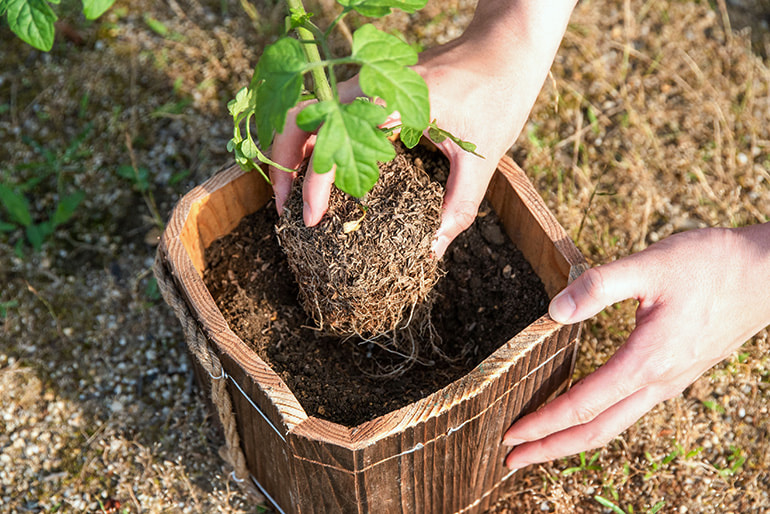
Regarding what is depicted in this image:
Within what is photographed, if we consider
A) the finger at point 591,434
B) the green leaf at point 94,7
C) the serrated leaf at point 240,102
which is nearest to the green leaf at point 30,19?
the green leaf at point 94,7

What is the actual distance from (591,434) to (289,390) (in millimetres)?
679

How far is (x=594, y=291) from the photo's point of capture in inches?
50.1

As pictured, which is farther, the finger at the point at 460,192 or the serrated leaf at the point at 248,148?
the finger at the point at 460,192

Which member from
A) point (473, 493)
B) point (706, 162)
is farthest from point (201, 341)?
point (706, 162)

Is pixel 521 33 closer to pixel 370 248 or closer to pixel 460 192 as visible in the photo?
pixel 460 192

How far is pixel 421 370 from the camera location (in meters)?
1.58

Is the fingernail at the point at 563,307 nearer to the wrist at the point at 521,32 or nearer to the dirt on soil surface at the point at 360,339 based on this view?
the dirt on soil surface at the point at 360,339

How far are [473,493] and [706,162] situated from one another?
129 centimetres

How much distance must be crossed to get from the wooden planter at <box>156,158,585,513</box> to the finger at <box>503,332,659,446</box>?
0.12ft

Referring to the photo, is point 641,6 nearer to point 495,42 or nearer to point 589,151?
point 589,151

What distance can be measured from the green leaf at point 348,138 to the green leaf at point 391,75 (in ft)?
0.10

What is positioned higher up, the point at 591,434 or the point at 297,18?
the point at 297,18

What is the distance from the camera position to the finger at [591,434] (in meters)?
1.46

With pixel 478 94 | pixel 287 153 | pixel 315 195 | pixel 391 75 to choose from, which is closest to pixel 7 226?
pixel 287 153
